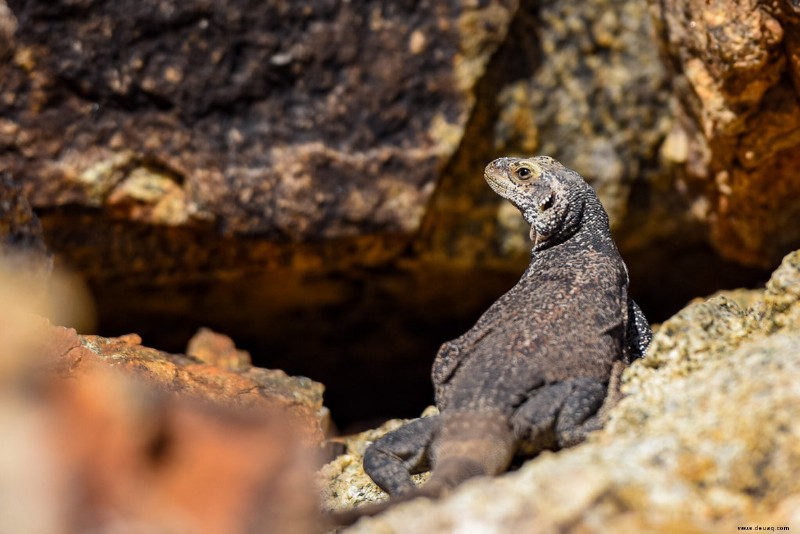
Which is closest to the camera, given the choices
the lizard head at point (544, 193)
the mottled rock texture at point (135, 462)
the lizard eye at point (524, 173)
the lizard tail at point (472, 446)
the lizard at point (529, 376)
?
the mottled rock texture at point (135, 462)

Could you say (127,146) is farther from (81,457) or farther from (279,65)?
(81,457)

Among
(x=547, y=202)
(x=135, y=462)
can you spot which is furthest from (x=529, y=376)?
(x=135, y=462)

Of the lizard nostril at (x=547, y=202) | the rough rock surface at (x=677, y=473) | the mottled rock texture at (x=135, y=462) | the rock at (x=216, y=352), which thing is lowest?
the rock at (x=216, y=352)

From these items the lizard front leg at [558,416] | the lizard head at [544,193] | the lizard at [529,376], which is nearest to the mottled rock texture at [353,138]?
the lizard head at [544,193]

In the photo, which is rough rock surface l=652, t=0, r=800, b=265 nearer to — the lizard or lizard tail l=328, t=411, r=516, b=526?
the lizard

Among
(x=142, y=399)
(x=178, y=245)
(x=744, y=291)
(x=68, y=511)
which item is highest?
(x=142, y=399)

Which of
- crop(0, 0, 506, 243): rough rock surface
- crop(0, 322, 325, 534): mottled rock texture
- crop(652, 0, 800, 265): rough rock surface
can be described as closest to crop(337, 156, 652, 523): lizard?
crop(652, 0, 800, 265): rough rock surface

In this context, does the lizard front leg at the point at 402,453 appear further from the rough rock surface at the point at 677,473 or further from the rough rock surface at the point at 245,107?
the rough rock surface at the point at 245,107

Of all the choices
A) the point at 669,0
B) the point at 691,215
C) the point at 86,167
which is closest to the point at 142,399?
the point at 86,167

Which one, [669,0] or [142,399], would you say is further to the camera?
[669,0]
